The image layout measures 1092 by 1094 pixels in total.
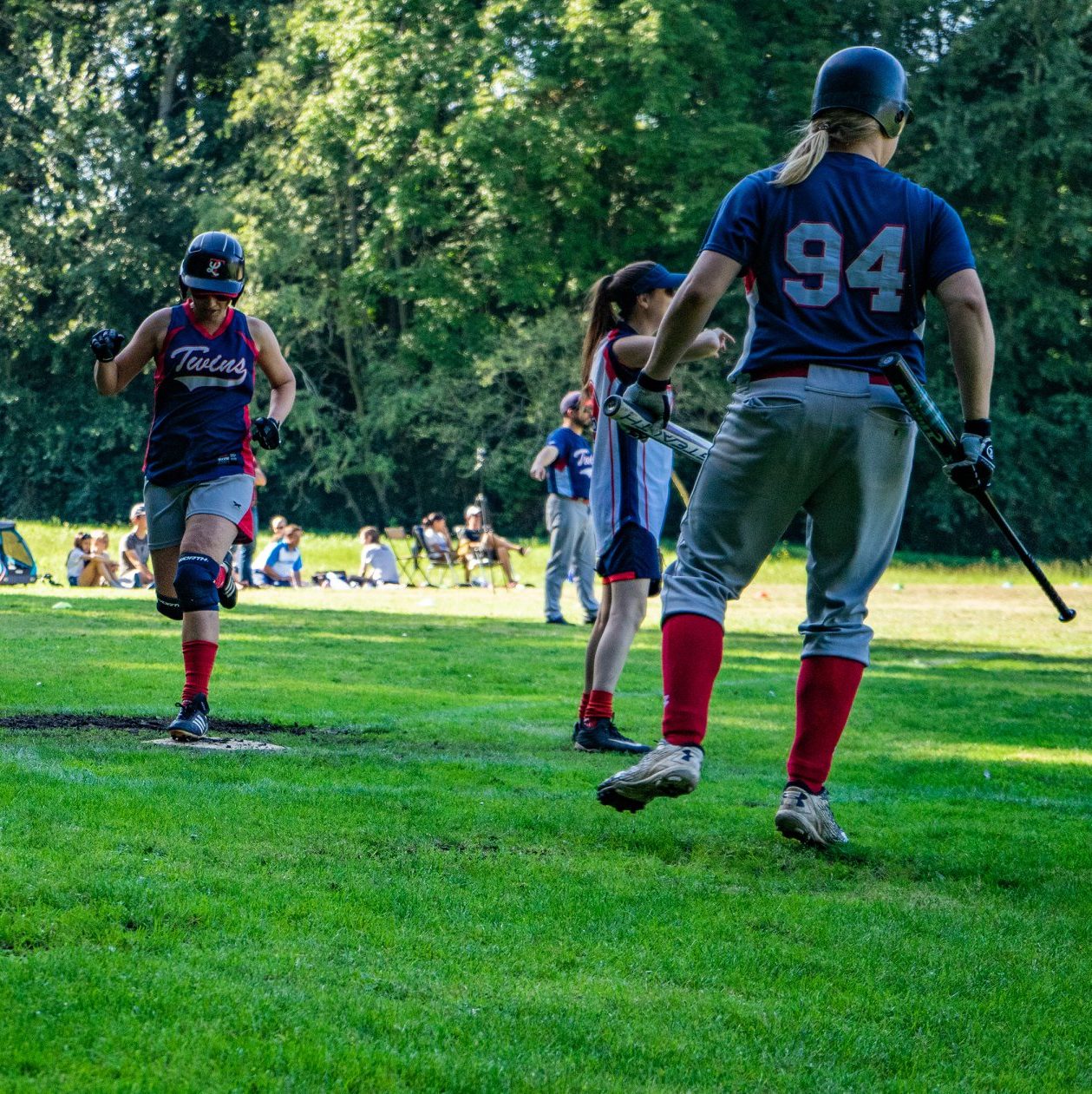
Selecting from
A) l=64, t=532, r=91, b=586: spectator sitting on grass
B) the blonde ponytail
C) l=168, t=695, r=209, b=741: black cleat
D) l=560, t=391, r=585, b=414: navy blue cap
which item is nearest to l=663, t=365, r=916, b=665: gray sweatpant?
the blonde ponytail

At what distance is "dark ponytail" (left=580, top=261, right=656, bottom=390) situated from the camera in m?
7.05

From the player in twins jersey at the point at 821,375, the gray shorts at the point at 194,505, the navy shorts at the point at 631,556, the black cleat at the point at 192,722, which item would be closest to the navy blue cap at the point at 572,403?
the navy shorts at the point at 631,556

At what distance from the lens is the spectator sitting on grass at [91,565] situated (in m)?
22.3

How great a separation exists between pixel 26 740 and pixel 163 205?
41.5 m

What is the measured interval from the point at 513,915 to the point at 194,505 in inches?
150

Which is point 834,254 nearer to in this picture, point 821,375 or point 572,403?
point 821,375

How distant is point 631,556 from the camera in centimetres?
723

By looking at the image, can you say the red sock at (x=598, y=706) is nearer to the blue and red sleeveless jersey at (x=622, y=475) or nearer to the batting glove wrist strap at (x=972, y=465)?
the blue and red sleeveless jersey at (x=622, y=475)

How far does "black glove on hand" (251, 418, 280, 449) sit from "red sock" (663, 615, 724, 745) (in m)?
2.87

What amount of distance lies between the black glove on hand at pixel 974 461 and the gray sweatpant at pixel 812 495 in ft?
0.50

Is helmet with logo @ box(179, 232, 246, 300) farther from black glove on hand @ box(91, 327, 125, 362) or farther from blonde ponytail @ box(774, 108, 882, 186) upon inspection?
blonde ponytail @ box(774, 108, 882, 186)

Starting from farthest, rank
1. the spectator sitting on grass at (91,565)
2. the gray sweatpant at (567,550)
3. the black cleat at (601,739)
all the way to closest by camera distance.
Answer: the spectator sitting on grass at (91,565) → the gray sweatpant at (567,550) → the black cleat at (601,739)

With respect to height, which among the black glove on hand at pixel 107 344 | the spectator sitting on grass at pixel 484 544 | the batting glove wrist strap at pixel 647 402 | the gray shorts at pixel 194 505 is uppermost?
the black glove on hand at pixel 107 344

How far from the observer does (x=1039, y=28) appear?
38062mm
